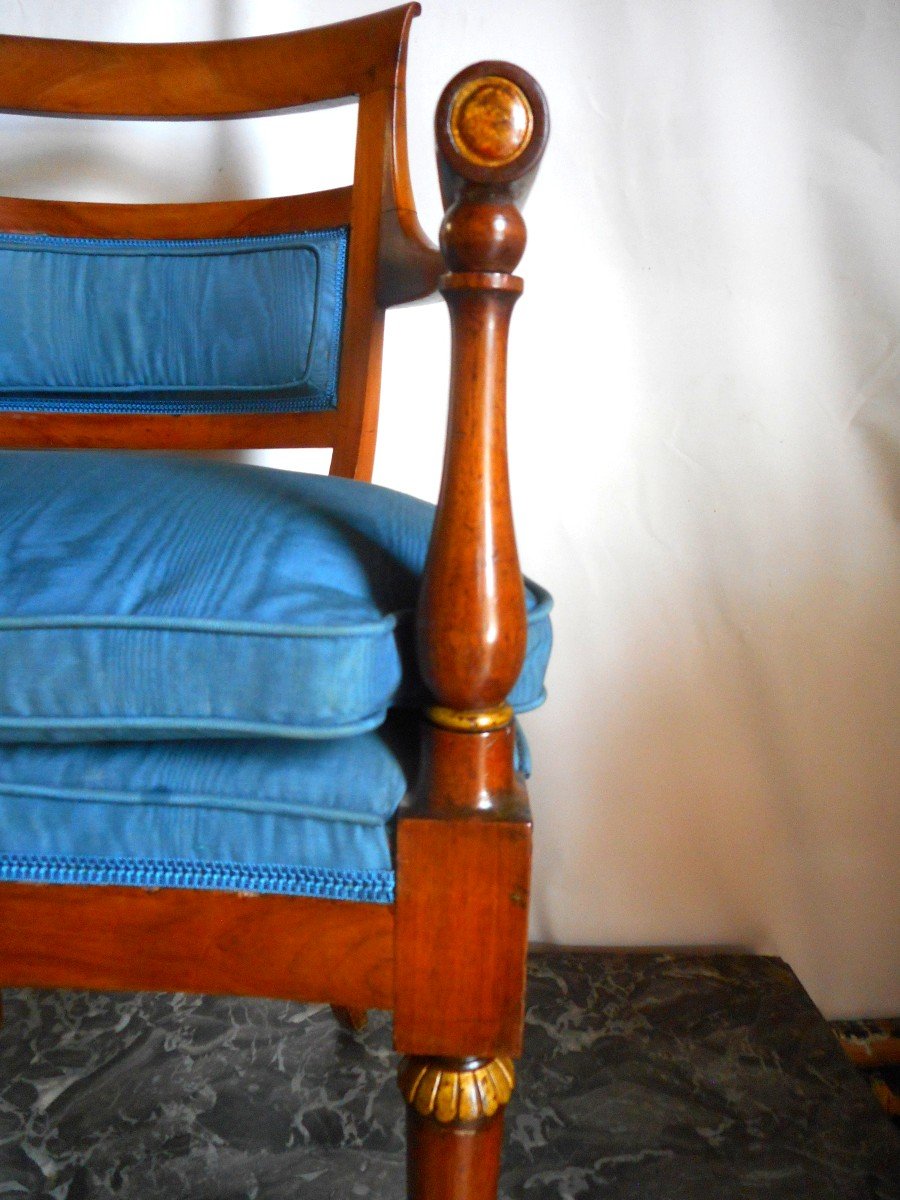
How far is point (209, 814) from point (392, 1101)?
0.52 meters

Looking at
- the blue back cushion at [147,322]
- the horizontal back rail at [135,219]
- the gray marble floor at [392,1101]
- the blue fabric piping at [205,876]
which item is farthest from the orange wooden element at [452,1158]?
the horizontal back rail at [135,219]

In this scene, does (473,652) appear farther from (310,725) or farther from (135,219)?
(135,219)

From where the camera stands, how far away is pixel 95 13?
40.9 inches

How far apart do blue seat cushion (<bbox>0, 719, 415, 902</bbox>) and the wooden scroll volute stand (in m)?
0.06

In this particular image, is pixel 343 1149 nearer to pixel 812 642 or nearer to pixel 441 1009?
pixel 441 1009

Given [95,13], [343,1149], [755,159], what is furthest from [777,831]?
[95,13]

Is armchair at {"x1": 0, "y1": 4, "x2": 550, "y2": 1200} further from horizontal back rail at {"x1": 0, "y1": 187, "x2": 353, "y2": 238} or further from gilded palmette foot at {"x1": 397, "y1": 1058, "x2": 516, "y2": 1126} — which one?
horizontal back rail at {"x1": 0, "y1": 187, "x2": 353, "y2": 238}

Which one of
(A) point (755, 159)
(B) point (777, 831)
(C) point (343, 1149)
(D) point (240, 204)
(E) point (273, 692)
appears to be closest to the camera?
(E) point (273, 692)

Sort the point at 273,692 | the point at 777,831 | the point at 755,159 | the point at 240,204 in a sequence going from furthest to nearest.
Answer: the point at 777,831 < the point at 755,159 < the point at 240,204 < the point at 273,692

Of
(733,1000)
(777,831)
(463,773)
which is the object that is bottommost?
(733,1000)

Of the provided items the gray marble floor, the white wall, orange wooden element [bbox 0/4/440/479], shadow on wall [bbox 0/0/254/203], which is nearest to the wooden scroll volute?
orange wooden element [bbox 0/4/440/479]

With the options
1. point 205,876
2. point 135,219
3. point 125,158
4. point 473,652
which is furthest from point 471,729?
point 125,158

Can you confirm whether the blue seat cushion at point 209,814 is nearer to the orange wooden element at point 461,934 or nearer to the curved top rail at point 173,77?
the orange wooden element at point 461,934

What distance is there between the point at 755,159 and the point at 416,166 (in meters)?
0.35
